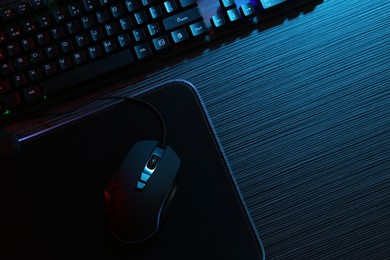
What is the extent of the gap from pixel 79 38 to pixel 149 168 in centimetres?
24

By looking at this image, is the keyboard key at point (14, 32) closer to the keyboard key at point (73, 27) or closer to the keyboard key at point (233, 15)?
the keyboard key at point (73, 27)

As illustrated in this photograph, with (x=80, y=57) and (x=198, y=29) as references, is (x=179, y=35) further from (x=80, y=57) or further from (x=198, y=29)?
(x=80, y=57)

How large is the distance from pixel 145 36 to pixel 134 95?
0.10 m

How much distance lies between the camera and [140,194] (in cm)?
56

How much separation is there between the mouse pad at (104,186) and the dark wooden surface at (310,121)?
0.03m

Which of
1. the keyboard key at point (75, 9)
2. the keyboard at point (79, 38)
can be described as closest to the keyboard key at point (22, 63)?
the keyboard at point (79, 38)

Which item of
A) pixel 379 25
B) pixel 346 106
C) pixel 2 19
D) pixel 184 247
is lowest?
pixel 184 247

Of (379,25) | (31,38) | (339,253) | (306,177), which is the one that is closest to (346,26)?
(379,25)

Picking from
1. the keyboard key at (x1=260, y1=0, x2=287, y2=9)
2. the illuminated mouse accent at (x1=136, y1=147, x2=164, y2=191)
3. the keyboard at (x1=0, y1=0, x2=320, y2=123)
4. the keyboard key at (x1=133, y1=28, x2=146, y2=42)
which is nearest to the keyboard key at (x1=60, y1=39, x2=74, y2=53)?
the keyboard at (x1=0, y1=0, x2=320, y2=123)

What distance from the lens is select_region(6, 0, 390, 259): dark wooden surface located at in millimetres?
613

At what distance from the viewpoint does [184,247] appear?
0.60 metres

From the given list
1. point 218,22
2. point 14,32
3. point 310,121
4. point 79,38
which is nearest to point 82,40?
point 79,38

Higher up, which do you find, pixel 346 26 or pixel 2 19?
pixel 2 19

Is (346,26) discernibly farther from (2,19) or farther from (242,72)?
(2,19)
